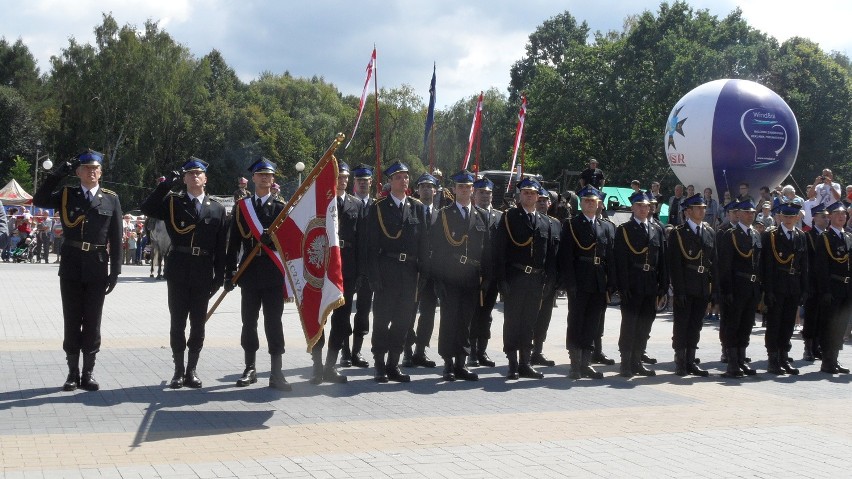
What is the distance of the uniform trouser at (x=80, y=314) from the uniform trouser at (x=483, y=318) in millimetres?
4507

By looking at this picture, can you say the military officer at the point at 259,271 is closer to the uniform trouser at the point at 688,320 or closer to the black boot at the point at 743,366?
the uniform trouser at the point at 688,320

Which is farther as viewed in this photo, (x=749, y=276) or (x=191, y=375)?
(x=749, y=276)

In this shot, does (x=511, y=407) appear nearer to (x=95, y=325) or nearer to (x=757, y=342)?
(x=95, y=325)

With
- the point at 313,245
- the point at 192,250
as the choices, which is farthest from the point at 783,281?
the point at 192,250

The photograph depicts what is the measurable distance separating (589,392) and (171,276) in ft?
14.3

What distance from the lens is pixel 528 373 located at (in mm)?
10781

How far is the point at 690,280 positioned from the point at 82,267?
6827 mm

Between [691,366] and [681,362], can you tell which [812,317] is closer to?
[691,366]

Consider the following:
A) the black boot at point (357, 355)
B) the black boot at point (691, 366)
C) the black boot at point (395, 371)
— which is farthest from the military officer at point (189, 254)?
the black boot at point (691, 366)

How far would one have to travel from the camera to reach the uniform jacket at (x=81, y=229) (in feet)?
29.2

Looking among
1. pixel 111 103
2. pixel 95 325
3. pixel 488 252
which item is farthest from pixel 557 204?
pixel 111 103

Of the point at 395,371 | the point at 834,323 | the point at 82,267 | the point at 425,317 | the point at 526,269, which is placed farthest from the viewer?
the point at 834,323

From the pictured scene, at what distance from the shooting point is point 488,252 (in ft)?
35.1

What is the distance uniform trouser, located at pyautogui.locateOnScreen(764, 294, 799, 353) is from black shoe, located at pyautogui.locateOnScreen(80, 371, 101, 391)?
7.95 meters
